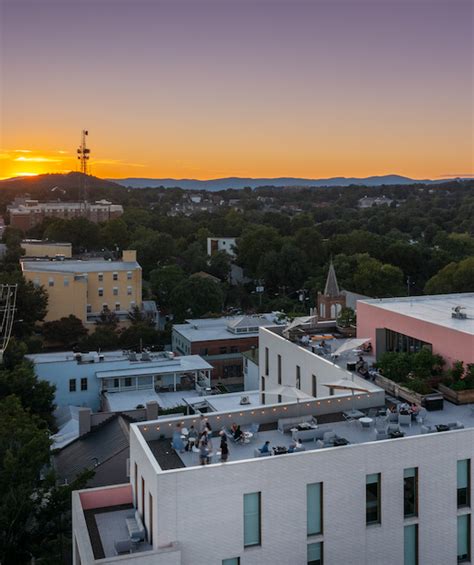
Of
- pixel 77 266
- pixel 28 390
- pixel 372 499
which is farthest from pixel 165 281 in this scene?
pixel 372 499

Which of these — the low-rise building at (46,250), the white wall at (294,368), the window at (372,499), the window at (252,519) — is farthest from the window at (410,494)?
the low-rise building at (46,250)

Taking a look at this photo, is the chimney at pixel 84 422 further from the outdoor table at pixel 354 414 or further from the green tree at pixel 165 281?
the green tree at pixel 165 281

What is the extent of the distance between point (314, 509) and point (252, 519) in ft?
6.66

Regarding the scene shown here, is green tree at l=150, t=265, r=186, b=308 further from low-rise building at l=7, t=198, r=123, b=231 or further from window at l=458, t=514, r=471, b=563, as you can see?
low-rise building at l=7, t=198, r=123, b=231

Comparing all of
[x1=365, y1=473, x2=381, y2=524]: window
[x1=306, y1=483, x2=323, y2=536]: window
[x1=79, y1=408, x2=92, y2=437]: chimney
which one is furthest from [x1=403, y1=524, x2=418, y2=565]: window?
[x1=79, y1=408, x2=92, y2=437]: chimney

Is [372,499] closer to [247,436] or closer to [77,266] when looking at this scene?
[247,436]

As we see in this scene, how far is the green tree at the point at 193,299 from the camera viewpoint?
8706 cm

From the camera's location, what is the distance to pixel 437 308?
3472 centimetres

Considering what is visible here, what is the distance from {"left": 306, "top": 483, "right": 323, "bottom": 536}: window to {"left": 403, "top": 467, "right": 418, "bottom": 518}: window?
2.94 metres

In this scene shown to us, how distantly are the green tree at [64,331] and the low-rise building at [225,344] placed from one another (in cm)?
1240

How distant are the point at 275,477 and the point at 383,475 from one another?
3675mm

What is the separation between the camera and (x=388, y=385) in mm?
28703

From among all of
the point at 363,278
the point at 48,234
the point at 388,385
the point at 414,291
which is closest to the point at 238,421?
the point at 388,385

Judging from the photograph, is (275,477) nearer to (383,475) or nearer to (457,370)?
(383,475)
